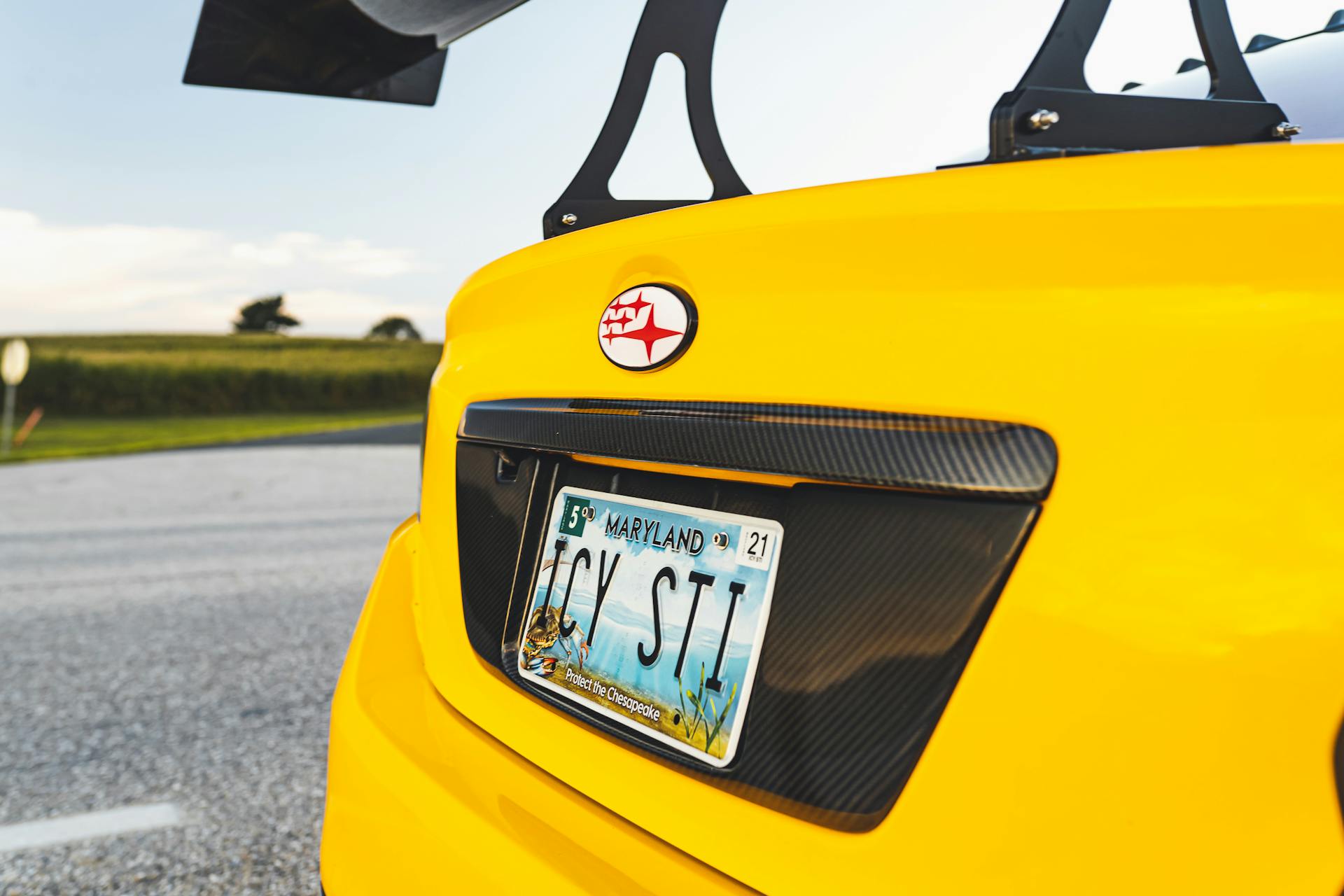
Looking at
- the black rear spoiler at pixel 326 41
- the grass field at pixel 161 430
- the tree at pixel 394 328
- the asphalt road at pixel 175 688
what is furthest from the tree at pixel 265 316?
the black rear spoiler at pixel 326 41

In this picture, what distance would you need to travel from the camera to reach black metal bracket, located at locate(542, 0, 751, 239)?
58.6 inches

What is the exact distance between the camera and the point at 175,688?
10.7ft

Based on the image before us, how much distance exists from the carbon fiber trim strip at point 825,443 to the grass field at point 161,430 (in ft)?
55.5

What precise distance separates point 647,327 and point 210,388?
43.1m

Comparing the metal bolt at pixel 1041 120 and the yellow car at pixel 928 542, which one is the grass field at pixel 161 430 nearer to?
the yellow car at pixel 928 542

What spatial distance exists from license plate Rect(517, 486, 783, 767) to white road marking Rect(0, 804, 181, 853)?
5.49 ft

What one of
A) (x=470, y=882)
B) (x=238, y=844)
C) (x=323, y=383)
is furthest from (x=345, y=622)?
(x=323, y=383)

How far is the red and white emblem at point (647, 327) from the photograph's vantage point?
0.97 metres

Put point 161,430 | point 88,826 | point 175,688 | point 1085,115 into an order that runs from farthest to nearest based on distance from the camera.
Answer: point 161,430 → point 175,688 → point 88,826 → point 1085,115

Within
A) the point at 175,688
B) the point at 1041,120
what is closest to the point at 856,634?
the point at 1041,120

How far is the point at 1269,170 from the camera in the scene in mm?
696

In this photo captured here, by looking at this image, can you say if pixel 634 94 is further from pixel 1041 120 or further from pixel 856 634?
pixel 856 634

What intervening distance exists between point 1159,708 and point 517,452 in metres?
0.84

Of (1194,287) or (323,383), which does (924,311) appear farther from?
(323,383)
